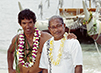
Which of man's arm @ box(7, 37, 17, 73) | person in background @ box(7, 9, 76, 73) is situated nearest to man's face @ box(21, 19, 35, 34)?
person in background @ box(7, 9, 76, 73)

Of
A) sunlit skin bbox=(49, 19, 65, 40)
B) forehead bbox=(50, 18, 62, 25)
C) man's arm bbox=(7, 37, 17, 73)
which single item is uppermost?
forehead bbox=(50, 18, 62, 25)

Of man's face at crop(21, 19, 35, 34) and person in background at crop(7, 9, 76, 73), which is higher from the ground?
man's face at crop(21, 19, 35, 34)

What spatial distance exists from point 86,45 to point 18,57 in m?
10.0

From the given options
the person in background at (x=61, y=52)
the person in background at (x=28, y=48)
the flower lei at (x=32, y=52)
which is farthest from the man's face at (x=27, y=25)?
the person in background at (x=61, y=52)

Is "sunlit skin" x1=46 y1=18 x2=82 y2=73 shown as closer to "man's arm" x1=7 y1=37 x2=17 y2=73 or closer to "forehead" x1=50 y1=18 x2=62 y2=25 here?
"forehead" x1=50 y1=18 x2=62 y2=25

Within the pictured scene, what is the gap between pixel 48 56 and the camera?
196cm

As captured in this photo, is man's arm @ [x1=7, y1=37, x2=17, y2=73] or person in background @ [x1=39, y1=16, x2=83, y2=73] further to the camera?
man's arm @ [x1=7, y1=37, x2=17, y2=73]

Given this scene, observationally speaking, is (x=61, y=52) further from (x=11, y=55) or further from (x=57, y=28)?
(x=11, y=55)

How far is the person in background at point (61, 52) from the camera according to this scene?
1838 mm

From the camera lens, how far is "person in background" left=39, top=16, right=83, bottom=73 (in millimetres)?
1838

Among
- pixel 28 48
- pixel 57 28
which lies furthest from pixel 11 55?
pixel 57 28

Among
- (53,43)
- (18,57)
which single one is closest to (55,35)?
(53,43)

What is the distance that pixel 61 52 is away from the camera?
1.87 meters

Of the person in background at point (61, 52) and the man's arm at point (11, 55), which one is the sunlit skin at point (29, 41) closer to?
the man's arm at point (11, 55)
